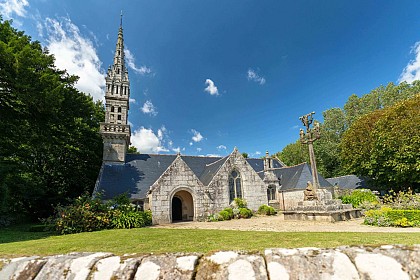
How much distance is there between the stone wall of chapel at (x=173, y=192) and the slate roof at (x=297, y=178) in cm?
1047

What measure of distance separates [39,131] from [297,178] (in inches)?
929

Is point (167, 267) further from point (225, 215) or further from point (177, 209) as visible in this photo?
point (177, 209)

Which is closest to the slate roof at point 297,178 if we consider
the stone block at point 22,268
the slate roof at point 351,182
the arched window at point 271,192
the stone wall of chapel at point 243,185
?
the arched window at point 271,192

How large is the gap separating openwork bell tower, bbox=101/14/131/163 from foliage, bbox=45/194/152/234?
778cm

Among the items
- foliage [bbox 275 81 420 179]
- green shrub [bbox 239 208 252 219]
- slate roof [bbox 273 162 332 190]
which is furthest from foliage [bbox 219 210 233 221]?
foliage [bbox 275 81 420 179]

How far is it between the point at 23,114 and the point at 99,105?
1664 centimetres

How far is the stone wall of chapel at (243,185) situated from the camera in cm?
1909

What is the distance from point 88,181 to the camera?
83.3 ft

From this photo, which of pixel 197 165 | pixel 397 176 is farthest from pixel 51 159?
pixel 397 176

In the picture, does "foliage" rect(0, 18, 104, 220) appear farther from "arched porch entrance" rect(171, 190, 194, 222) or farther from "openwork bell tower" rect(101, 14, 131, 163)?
"arched porch entrance" rect(171, 190, 194, 222)

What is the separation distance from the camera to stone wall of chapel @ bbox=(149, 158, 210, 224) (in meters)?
16.6

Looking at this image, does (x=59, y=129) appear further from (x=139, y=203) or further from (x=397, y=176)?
(x=397, y=176)

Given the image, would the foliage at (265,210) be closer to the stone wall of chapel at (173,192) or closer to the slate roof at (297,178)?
the slate roof at (297,178)

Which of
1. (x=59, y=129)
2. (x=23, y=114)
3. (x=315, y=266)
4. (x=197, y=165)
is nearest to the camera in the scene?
(x=315, y=266)
